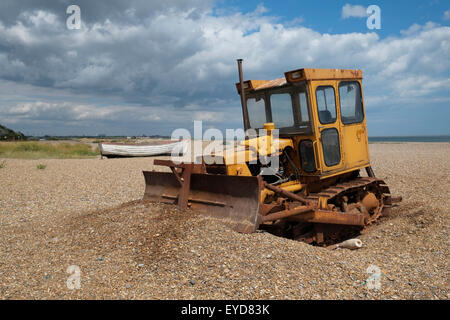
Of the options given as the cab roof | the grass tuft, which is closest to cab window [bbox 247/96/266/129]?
the cab roof

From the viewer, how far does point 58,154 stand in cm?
2898

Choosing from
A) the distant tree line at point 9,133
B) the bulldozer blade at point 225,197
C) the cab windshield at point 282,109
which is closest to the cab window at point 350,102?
the cab windshield at point 282,109

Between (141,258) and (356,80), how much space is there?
5709mm

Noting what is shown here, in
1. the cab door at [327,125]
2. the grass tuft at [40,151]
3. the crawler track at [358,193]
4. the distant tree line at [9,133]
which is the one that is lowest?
the crawler track at [358,193]

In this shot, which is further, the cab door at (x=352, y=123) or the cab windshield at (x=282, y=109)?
the cab door at (x=352, y=123)

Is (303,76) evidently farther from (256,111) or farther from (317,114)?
(256,111)

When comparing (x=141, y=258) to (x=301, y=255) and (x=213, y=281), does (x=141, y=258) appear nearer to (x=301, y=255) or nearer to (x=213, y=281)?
(x=213, y=281)

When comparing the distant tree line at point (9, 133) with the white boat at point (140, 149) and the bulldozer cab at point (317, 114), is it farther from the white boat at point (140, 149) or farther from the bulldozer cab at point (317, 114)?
the bulldozer cab at point (317, 114)

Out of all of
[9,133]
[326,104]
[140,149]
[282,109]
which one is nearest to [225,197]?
[282,109]

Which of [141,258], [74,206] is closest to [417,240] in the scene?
[141,258]

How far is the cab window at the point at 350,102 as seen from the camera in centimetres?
715

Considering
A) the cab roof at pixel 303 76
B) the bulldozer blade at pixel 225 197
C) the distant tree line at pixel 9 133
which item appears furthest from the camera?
the distant tree line at pixel 9 133

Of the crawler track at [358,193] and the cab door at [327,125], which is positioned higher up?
the cab door at [327,125]

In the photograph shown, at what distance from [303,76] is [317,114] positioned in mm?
755
